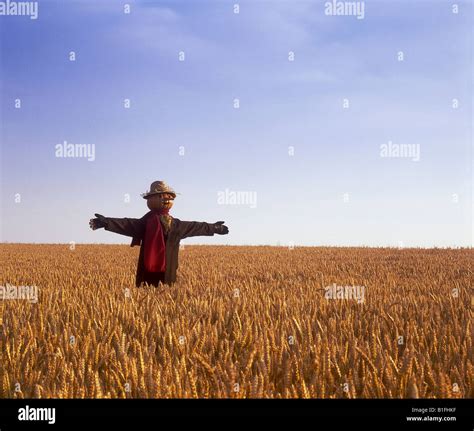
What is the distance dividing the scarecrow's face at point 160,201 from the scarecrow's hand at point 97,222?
742mm

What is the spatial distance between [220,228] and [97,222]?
5.48 feet

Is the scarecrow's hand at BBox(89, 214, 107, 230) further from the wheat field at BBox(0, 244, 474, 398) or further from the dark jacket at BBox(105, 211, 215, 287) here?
the wheat field at BBox(0, 244, 474, 398)

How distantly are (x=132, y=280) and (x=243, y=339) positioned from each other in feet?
18.8

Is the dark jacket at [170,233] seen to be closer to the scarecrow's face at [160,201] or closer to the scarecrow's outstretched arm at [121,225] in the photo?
the scarecrow's outstretched arm at [121,225]

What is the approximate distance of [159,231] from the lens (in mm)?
6926

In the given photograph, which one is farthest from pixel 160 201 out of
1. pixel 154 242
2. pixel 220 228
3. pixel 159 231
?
pixel 220 228

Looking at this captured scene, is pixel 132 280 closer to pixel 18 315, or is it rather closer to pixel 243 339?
pixel 18 315

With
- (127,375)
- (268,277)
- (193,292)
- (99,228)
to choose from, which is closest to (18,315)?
(99,228)

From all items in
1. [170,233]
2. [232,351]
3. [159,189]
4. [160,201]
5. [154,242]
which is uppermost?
[159,189]

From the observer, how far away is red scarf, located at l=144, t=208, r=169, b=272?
6.92 m

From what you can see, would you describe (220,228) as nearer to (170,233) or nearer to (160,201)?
(170,233)

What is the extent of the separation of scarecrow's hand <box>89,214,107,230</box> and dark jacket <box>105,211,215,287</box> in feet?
0.93

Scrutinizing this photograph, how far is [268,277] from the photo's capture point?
32.2 feet

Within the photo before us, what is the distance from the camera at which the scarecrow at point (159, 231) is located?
22.7 ft
